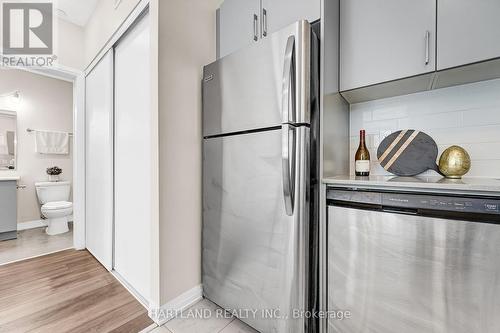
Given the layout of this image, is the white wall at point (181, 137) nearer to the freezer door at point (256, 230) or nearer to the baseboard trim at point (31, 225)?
the freezer door at point (256, 230)

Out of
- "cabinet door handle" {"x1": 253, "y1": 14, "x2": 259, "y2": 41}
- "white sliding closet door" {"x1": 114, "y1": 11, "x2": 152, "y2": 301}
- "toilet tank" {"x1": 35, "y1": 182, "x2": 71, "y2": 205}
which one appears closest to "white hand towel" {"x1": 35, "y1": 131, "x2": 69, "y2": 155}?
"toilet tank" {"x1": 35, "y1": 182, "x2": 71, "y2": 205}

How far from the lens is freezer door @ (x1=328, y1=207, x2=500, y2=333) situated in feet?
2.61

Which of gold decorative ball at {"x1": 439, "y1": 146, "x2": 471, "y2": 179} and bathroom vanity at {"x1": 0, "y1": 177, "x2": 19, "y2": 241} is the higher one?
gold decorative ball at {"x1": 439, "y1": 146, "x2": 471, "y2": 179}

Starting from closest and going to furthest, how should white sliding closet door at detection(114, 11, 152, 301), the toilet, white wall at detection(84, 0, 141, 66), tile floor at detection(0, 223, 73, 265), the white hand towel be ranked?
white sliding closet door at detection(114, 11, 152, 301) < white wall at detection(84, 0, 141, 66) < tile floor at detection(0, 223, 73, 265) < the toilet < the white hand towel

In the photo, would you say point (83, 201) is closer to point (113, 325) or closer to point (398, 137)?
point (113, 325)

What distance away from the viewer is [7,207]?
111 inches

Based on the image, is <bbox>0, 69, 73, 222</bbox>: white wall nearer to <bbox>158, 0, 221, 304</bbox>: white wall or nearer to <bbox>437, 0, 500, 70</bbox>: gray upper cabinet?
<bbox>158, 0, 221, 304</bbox>: white wall

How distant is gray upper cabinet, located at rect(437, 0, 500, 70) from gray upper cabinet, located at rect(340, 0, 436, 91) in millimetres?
40

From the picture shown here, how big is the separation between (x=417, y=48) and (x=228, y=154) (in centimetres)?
115

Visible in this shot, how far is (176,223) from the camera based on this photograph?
1.49m

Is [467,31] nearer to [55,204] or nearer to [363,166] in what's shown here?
[363,166]

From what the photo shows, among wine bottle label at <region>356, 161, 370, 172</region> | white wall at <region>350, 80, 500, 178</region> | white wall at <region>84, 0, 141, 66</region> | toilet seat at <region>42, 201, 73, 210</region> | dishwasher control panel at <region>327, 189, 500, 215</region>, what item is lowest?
toilet seat at <region>42, 201, 73, 210</region>

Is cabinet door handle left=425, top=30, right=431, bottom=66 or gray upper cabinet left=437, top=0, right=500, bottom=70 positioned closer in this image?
gray upper cabinet left=437, top=0, right=500, bottom=70

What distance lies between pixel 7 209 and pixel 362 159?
4099 millimetres
